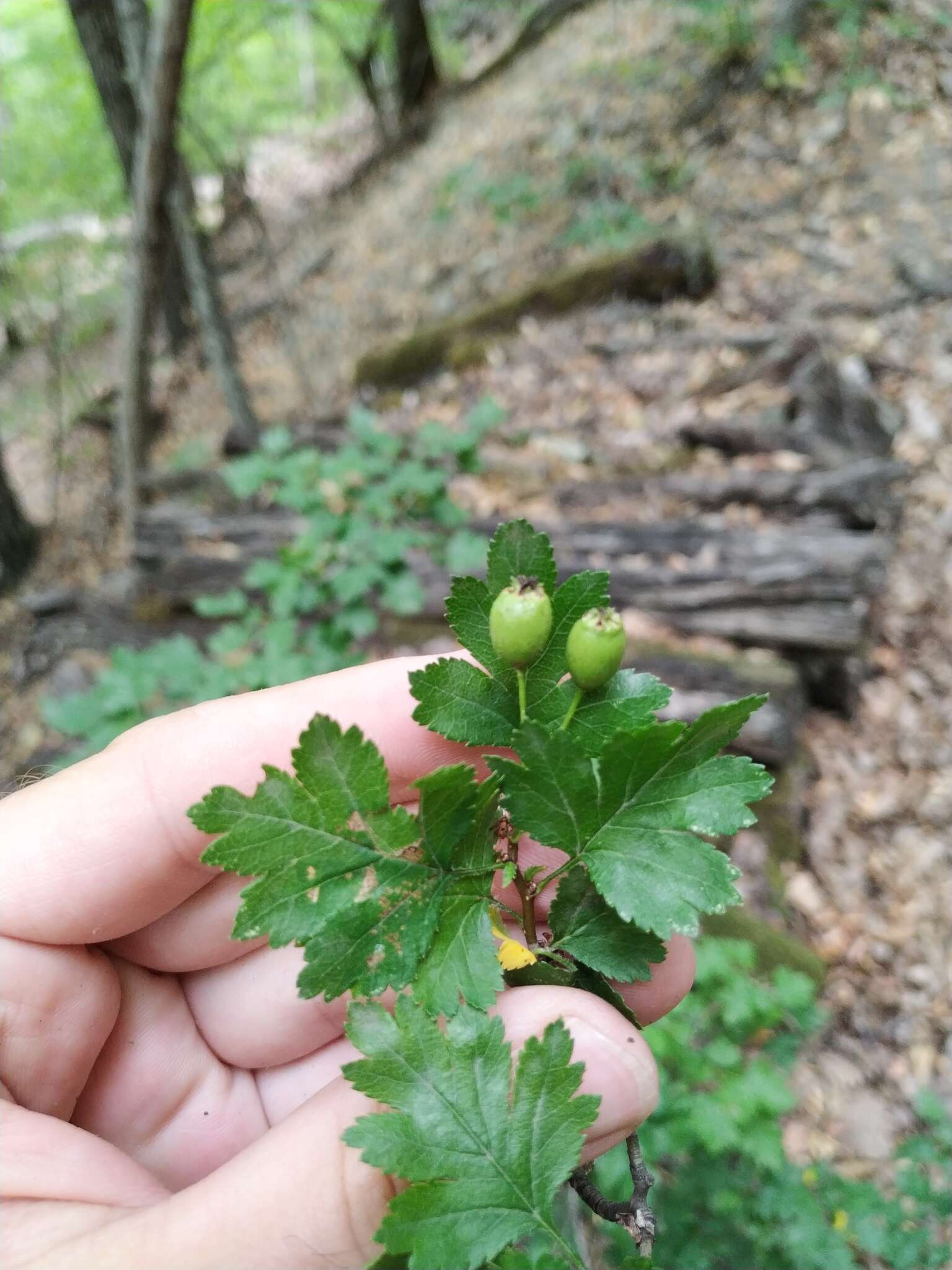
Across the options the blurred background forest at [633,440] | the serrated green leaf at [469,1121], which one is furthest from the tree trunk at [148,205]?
the serrated green leaf at [469,1121]

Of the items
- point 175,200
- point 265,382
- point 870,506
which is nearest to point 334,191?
point 265,382

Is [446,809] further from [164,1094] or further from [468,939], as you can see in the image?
[164,1094]

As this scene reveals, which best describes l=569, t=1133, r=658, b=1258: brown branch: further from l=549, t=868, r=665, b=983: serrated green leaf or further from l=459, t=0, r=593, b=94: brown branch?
l=459, t=0, r=593, b=94: brown branch

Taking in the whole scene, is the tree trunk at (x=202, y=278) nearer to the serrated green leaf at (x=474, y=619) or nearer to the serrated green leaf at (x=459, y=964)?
the serrated green leaf at (x=474, y=619)

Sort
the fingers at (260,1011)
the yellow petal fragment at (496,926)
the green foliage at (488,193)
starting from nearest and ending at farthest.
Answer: the yellow petal fragment at (496,926) < the fingers at (260,1011) < the green foliage at (488,193)

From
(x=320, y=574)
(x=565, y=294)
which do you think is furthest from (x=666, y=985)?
(x=565, y=294)

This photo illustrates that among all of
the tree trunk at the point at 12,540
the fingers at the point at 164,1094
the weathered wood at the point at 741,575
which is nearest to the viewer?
the fingers at the point at 164,1094
